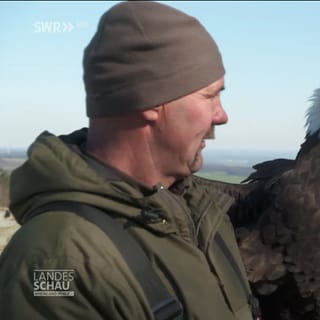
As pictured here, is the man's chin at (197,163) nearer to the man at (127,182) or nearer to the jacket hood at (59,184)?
the man at (127,182)

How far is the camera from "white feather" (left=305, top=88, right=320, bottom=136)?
529cm

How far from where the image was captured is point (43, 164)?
6.52 feet

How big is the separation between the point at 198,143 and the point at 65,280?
50cm

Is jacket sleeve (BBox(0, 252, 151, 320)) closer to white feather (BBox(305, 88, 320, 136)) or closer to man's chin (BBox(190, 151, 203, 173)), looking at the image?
man's chin (BBox(190, 151, 203, 173))

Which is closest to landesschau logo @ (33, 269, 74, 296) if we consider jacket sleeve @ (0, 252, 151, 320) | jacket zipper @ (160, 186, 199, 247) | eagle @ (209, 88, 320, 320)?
jacket sleeve @ (0, 252, 151, 320)

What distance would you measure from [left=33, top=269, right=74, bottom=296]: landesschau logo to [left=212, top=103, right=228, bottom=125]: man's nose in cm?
55

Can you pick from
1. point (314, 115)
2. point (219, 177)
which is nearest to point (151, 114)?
point (314, 115)

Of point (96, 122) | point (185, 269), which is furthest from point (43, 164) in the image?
point (185, 269)

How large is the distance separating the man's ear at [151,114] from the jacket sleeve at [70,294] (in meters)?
0.40

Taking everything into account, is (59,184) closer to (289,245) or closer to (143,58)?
(143,58)

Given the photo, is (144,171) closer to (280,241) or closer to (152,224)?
(152,224)

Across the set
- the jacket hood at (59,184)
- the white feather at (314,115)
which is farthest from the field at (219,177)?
the jacket hood at (59,184)

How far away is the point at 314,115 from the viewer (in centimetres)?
546

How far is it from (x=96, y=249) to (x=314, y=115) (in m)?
3.86
